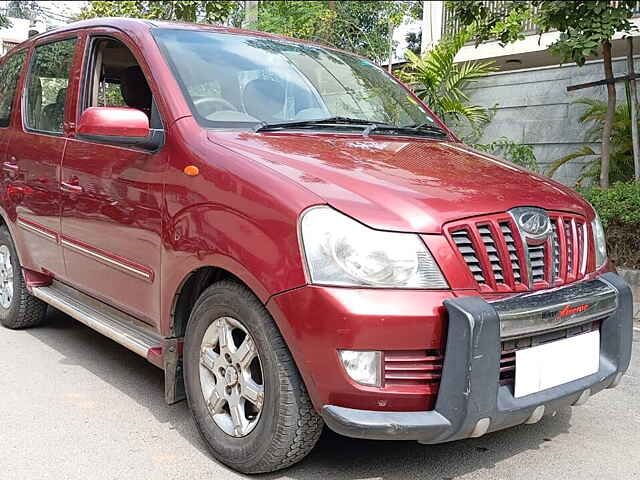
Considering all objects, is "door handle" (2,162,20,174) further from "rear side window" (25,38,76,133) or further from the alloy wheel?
the alloy wheel

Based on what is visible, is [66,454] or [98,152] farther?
[98,152]

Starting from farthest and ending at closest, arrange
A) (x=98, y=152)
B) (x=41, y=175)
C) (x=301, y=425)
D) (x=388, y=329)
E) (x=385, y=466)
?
(x=41, y=175) < (x=98, y=152) < (x=385, y=466) < (x=301, y=425) < (x=388, y=329)

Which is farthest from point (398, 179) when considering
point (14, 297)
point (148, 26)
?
point (14, 297)

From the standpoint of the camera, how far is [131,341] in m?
3.43

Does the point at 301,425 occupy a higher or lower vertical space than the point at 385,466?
higher

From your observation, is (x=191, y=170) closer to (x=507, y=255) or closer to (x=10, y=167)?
(x=507, y=255)

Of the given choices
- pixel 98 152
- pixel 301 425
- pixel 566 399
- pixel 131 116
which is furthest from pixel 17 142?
pixel 566 399

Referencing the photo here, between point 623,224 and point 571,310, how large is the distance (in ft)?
13.5

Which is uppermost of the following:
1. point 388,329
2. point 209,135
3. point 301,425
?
point 209,135

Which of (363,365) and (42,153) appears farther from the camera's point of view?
(42,153)

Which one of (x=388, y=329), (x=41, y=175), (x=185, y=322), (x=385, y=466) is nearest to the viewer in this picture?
(x=388, y=329)

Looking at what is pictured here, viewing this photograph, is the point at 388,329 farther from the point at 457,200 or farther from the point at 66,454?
the point at 66,454

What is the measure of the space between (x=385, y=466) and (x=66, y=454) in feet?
4.21

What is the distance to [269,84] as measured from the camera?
11.8ft
